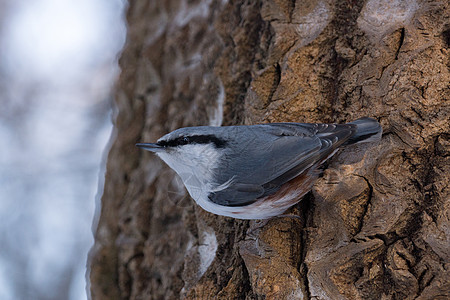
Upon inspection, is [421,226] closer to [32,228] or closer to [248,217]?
[248,217]

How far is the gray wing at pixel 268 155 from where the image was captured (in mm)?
1810

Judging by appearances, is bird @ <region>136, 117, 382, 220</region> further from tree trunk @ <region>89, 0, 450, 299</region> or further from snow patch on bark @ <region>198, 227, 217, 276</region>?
snow patch on bark @ <region>198, 227, 217, 276</region>

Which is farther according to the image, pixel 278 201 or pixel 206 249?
pixel 206 249

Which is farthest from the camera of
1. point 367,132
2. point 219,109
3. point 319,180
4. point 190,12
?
point 190,12

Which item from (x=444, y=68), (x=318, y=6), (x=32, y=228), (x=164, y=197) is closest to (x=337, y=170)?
(x=444, y=68)

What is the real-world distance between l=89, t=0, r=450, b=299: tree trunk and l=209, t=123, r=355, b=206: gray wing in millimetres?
119

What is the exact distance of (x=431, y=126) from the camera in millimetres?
1606

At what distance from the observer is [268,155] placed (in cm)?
190

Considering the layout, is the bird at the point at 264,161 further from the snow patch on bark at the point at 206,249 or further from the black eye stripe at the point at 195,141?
the snow patch on bark at the point at 206,249

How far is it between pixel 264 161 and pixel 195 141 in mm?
380

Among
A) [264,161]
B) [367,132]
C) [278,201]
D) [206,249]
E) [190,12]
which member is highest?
[190,12]

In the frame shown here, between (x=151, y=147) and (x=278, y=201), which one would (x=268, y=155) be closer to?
(x=278, y=201)

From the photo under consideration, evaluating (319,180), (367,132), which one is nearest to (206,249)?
(319,180)

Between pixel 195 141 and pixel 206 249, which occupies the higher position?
pixel 195 141
